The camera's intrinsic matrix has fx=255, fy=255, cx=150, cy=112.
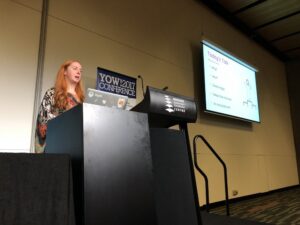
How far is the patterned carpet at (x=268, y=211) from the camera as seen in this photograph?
2.53m

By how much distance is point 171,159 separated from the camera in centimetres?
92

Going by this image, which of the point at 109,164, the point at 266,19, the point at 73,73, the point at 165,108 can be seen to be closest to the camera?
the point at 109,164

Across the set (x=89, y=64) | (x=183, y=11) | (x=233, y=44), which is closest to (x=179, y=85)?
(x=183, y=11)

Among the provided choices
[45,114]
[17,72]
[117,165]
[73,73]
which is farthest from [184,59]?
[117,165]

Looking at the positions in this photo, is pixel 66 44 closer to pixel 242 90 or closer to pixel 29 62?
pixel 29 62

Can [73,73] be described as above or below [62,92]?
above

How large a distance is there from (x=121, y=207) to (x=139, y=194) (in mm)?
62

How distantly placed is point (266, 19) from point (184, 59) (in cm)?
210

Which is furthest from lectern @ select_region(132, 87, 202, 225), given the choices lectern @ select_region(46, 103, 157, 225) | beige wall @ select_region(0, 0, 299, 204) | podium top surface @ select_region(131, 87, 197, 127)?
beige wall @ select_region(0, 0, 299, 204)

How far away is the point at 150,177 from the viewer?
70 centimetres

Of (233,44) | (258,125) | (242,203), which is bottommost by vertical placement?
(242,203)

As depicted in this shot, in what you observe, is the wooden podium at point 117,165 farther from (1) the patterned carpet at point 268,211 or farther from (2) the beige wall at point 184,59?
(1) the patterned carpet at point 268,211

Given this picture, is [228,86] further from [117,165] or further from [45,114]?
[117,165]

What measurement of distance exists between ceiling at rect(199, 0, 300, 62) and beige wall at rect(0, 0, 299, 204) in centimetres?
18
